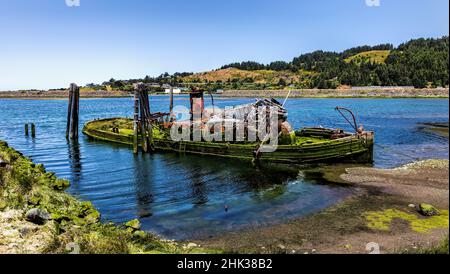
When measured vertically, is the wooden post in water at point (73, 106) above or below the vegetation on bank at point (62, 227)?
above

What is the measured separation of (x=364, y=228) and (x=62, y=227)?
1053cm

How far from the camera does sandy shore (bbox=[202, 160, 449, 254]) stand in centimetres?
1202

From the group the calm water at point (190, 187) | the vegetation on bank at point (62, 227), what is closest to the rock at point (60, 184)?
the calm water at point (190, 187)

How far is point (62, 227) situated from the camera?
11477mm

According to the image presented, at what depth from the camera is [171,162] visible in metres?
28.2

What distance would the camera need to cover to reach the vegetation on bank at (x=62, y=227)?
9.41 meters

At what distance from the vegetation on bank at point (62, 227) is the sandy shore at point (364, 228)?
238 centimetres

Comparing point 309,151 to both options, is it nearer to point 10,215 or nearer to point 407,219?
point 407,219

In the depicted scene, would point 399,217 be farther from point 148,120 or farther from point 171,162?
point 148,120

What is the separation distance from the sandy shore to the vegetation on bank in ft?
7.80

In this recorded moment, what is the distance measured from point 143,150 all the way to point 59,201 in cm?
1694

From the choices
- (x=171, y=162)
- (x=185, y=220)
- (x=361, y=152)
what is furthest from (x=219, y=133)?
(x=185, y=220)

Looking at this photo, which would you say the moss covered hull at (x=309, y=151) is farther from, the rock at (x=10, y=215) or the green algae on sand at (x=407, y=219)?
the rock at (x=10, y=215)

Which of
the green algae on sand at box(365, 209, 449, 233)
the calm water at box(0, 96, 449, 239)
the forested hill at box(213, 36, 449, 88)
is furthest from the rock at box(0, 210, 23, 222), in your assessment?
the forested hill at box(213, 36, 449, 88)
